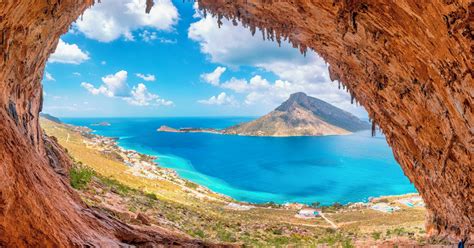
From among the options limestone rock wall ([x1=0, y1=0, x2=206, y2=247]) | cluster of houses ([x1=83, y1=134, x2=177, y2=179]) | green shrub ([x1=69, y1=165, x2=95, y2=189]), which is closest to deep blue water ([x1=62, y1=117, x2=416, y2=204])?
cluster of houses ([x1=83, y1=134, x2=177, y2=179])

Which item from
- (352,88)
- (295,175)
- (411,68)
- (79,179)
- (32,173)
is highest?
(352,88)

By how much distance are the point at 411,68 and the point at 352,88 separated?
5639 millimetres

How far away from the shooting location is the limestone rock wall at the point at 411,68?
702 centimetres

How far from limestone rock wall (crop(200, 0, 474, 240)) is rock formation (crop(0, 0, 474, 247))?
38 millimetres

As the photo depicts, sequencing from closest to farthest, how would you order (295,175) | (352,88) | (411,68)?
(411,68)
(352,88)
(295,175)

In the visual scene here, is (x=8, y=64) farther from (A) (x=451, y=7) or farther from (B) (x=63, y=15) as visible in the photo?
(A) (x=451, y=7)

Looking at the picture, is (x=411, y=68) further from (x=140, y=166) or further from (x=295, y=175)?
(x=295, y=175)

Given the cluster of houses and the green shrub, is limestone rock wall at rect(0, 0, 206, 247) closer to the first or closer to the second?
the green shrub

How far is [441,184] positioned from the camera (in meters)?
11.9

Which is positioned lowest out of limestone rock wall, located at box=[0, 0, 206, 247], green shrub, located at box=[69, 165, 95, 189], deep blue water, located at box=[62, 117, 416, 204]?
deep blue water, located at box=[62, 117, 416, 204]

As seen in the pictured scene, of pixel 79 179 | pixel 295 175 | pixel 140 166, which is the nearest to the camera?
pixel 79 179

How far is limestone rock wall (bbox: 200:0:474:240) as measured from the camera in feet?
23.0

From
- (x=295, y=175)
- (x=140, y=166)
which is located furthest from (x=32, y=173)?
(x=295, y=175)

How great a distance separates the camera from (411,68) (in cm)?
910
